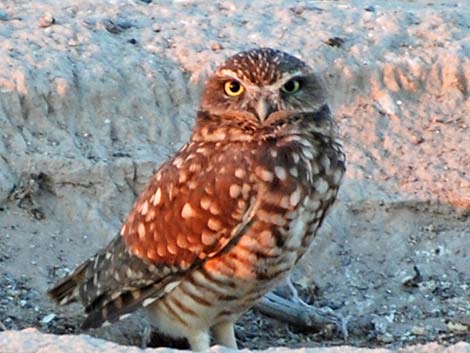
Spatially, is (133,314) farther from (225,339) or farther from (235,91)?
(235,91)

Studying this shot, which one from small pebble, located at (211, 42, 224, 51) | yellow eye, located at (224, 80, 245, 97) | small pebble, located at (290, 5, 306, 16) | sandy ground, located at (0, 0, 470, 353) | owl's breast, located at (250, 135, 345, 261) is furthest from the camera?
small pebble, located at (290, 5, 306, 16)

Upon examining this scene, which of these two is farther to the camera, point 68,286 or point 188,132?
point 188,132

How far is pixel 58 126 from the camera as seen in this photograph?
725 centimetres

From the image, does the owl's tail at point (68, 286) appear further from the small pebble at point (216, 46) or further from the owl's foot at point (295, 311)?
the small pebble at point (216, 46)

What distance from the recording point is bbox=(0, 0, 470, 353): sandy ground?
22.5 feet

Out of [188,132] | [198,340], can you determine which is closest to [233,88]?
[198,340]

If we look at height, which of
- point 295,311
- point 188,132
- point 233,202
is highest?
point 233,202

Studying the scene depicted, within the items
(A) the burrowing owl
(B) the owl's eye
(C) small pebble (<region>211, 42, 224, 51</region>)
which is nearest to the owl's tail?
(A) the burrowing owl

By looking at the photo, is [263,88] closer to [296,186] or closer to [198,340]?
[296,186]

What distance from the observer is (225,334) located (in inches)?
254

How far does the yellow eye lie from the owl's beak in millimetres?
88

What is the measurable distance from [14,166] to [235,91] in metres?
1.38

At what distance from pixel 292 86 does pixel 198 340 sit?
110cm

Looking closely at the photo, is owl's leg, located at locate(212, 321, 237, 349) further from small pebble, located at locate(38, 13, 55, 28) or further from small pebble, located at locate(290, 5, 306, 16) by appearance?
small pebble, located at locate(290, 5, 306, 16)
